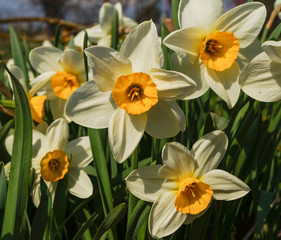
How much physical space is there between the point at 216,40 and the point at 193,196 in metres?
0.34

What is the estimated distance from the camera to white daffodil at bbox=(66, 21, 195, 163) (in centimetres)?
63

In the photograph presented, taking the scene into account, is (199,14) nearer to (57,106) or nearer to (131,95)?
(131,95)

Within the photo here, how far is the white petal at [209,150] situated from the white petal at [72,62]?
0.46 metres

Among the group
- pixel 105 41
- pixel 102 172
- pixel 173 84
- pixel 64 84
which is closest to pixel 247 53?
pixel 173 84

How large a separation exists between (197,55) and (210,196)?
0.30 metres

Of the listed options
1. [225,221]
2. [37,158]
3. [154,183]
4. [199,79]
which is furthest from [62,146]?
[225,221]

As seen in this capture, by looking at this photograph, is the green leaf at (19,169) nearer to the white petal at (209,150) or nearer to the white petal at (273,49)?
the white petal at (209,150)

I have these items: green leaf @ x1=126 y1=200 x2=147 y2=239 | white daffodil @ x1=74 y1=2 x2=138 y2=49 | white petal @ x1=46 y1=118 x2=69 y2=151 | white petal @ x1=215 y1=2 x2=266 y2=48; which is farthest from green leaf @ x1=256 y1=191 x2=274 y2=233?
white daffodil @ x1=74 y1=2 x2=138 y2=49

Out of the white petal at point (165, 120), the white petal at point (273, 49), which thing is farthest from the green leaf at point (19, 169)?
the white petal at point (273, 49)

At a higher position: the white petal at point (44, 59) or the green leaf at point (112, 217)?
the white petal at point (44, 59)

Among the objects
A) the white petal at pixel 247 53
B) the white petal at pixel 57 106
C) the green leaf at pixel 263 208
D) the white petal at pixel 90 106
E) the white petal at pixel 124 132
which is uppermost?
the white petal at pixel 247 53

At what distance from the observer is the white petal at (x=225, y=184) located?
27.6 inches

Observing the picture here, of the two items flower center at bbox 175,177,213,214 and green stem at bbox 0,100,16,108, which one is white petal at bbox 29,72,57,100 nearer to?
green stem at bbox 0,100,16,108

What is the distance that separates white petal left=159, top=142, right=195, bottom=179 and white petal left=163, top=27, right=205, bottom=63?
18cm
